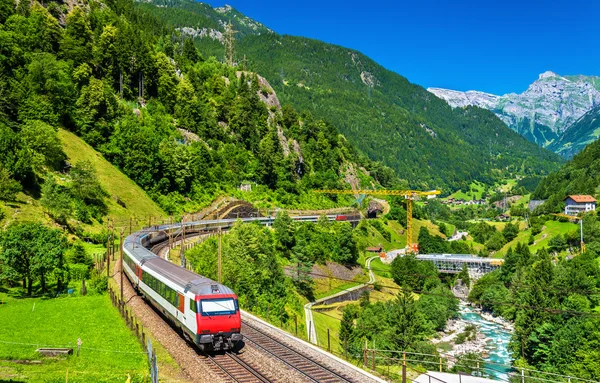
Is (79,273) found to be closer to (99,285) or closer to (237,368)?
(99,285)

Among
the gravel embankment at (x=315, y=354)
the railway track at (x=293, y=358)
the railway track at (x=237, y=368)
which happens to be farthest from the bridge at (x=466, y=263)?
the railway track at (x=237, y=368)

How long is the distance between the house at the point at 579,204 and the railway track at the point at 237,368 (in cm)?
15507

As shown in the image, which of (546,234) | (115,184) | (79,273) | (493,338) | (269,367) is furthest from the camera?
(546,234)

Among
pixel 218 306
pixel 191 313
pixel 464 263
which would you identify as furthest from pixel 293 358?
pixel 464 263

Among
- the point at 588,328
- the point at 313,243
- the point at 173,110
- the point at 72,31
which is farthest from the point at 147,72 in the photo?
the point at 588,328

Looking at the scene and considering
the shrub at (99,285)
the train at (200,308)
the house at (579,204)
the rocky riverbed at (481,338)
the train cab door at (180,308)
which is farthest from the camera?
the house at (579,204)

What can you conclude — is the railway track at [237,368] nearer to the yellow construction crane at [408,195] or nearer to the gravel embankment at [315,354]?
the gravel embankment at [315,354]

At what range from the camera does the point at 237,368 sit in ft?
76.7

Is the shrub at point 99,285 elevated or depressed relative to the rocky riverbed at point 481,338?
elevated

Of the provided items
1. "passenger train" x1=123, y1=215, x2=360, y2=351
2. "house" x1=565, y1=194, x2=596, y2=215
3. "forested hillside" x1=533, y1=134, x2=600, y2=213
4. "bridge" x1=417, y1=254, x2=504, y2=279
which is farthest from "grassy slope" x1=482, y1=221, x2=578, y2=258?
"passenger train" x1=123, y1=215, x2=360, y2=351

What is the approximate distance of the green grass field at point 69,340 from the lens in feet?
70.4

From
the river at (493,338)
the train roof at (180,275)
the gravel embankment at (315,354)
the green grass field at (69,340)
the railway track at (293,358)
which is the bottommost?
the river at (493,338)

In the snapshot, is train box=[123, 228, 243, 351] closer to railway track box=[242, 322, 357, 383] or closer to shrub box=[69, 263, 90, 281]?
railway track box=[242, 322, 357, 383]

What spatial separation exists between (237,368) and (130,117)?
3119 inches
